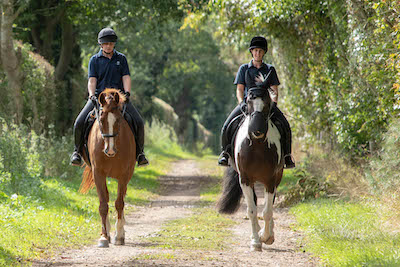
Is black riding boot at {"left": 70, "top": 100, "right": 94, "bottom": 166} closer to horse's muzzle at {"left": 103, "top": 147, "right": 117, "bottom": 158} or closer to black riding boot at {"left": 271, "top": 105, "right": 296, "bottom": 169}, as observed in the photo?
horse's muzzle at {"left": 103, "top": 147, "right": 117, "bottom": 158}

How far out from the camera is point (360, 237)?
8711 mm

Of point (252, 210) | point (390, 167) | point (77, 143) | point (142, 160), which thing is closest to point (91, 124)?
point (77, 143)

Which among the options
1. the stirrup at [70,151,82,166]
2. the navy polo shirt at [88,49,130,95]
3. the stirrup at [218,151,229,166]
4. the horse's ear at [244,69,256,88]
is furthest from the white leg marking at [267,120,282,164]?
the stirrup at [70,151,82,166]

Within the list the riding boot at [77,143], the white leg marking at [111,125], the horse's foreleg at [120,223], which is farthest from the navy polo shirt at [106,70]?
the horse's foreleg at [120,223]

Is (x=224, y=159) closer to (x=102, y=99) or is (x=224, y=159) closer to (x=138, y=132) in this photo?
(x=138, y=132)

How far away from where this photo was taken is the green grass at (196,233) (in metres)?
9.24

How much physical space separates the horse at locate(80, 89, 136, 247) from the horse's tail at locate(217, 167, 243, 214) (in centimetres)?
181

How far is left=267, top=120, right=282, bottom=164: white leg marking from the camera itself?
903 centimetres

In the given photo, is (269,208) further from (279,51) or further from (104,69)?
(279,51)

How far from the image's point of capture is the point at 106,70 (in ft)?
32.0

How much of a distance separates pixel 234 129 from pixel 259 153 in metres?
0.94

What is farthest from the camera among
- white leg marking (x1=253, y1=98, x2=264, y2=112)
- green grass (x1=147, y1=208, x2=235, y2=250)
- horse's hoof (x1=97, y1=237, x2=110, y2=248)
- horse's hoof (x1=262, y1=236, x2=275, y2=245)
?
green grass (x1=147, y1=208, x2=235, y2=250)

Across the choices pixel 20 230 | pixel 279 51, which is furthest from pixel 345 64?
pixel 20 230

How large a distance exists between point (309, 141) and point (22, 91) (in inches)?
338
